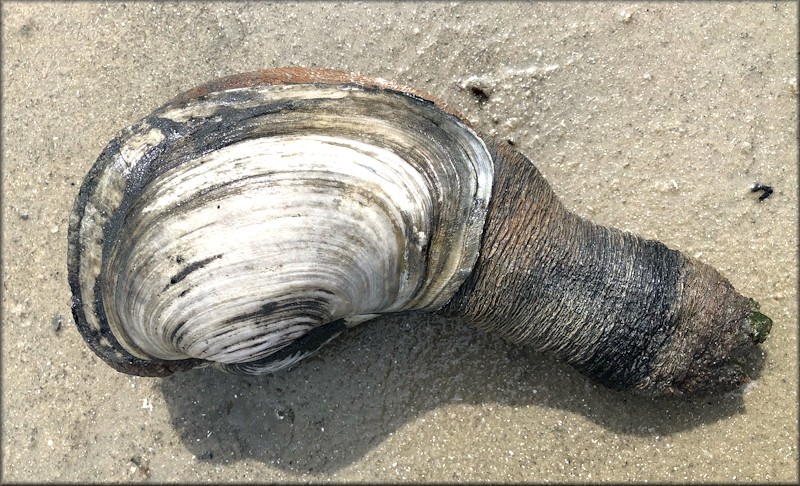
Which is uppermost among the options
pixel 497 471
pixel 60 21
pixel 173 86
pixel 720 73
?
pixel 60 21

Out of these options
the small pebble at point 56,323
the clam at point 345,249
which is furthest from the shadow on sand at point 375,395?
the small pebble at point 56,323

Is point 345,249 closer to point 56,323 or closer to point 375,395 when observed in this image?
point 375,395

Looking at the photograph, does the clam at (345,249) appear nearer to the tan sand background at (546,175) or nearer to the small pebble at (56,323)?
the tan sand background at (546,175)

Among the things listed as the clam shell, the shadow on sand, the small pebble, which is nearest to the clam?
the clam shell

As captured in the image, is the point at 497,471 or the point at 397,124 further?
the point at 497,471

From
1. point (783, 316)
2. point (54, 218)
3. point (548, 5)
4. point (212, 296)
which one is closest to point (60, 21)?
point (54, 218)

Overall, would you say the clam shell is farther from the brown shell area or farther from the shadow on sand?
the shadow on sand

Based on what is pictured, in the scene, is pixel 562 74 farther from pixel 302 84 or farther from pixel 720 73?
pixel 302 84
